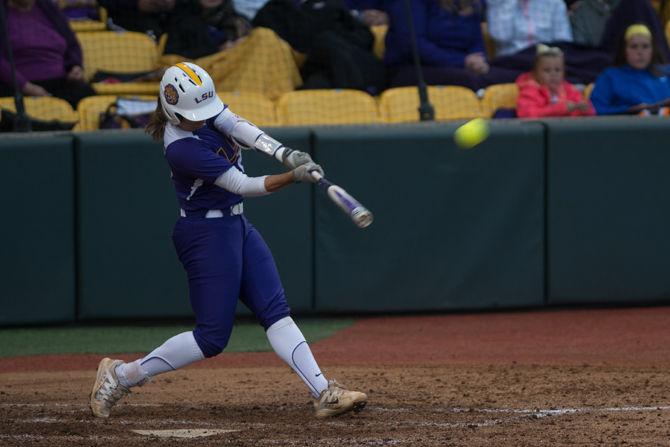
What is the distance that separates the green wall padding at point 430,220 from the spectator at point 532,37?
5.71ft

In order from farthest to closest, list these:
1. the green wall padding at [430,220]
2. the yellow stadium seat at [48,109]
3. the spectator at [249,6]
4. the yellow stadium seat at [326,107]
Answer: the spectator at [249,6] < the yellow stadium seat at [326,107] < the yellow stadium seat at [48,109] < the green wall padding at [430,220]

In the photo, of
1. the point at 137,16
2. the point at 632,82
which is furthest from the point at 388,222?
the point at 137,16

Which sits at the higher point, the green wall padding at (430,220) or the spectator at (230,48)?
the spectator at (230,48)

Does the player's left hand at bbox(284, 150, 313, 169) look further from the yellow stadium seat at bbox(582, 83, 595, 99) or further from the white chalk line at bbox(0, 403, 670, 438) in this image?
the yellow stadium seat at bbox(582, 83, 595, 99)

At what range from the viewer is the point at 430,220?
8.95 meters

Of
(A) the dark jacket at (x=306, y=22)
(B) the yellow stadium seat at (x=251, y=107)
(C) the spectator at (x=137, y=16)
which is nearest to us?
(B) the yellow stadium seat at (x=251, y=107)

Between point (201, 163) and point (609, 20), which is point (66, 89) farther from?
point (609, 20)

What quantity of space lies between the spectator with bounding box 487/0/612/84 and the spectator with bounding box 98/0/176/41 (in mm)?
2841

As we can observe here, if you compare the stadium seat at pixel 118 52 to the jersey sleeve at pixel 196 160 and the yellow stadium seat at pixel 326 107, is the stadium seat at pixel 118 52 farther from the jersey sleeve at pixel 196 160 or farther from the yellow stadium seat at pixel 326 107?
the jersey sleeve at pixel 196 160

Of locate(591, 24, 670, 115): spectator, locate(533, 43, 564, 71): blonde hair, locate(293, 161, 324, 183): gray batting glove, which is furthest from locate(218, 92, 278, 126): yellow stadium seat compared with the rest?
locate(293, 161, 324, 183): gray batting glove

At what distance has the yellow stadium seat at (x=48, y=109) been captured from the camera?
9.14 m

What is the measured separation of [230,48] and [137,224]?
6.51 feet

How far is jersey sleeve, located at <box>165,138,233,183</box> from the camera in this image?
538cm

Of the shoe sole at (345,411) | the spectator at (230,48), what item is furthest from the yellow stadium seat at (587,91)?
the shoe sole at (345,411)
